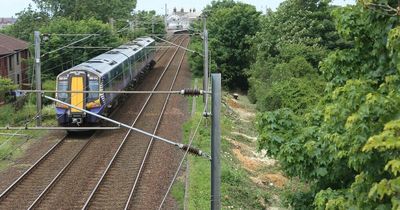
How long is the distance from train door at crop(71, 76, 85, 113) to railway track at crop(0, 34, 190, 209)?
1660 millimetres

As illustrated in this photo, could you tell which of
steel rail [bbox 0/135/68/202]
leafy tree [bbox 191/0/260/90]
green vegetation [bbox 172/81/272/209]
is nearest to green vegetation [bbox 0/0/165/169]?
steel rail [bbox 0/135/68/202]

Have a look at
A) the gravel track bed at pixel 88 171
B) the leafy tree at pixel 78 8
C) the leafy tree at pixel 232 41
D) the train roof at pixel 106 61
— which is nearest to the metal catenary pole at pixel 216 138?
the gravel track bed at pixel 88 171

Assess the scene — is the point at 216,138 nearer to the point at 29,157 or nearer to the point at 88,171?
the point at 88,171

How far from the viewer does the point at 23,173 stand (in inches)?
749

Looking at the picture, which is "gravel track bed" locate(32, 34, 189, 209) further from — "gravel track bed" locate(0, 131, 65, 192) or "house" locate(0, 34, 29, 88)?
"house" locate(0, 34, 29, 88)

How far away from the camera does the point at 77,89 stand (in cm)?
2416

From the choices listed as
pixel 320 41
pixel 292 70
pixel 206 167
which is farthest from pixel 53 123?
pixel 320 41

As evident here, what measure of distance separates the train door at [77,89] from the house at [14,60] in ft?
68.8

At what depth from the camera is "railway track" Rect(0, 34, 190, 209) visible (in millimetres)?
16438

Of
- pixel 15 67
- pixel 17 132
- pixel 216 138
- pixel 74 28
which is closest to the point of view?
pixel 216 138

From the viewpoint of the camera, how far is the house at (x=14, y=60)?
4478 centimetres

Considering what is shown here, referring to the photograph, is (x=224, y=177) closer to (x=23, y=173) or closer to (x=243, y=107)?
(x=23, y=173)

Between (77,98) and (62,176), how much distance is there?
5841 mm

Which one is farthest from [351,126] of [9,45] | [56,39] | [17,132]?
[9,45]
